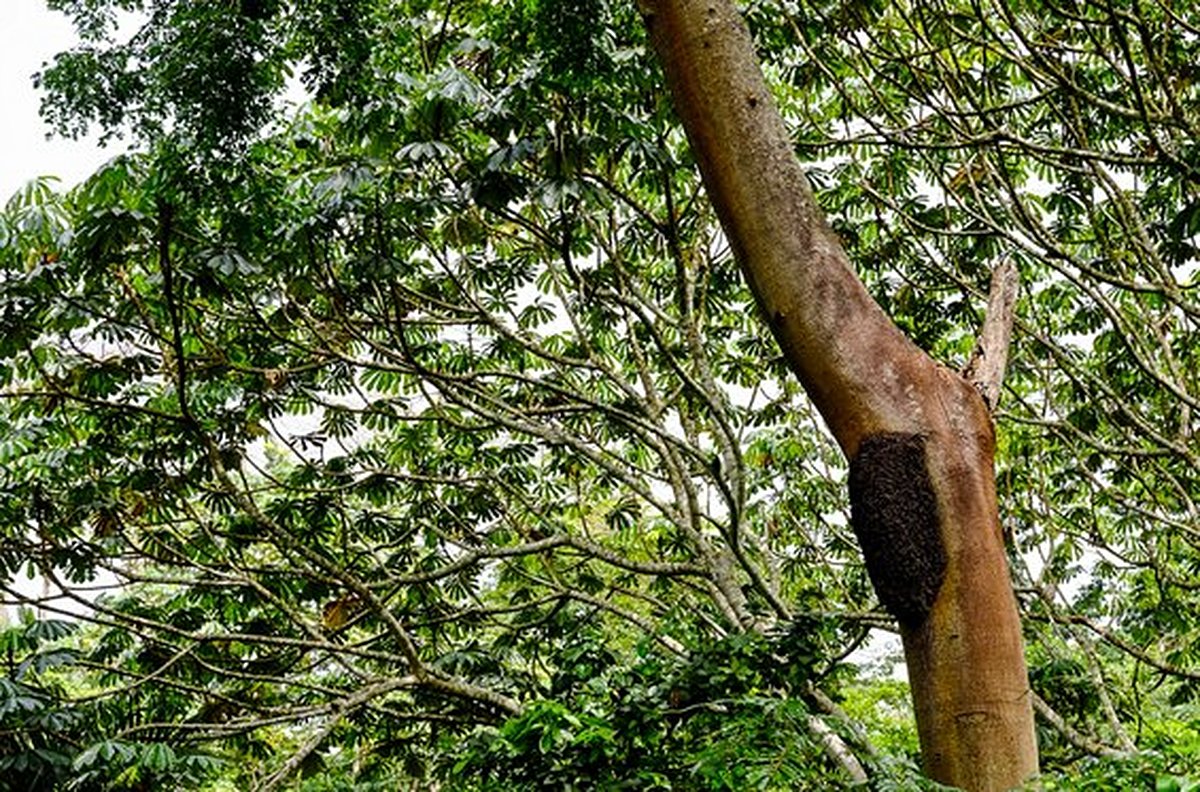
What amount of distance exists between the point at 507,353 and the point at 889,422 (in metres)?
3.27

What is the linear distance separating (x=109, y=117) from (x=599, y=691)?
6.24 feet

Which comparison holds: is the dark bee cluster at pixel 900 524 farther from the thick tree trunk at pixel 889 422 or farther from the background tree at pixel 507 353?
the background tree at pixel 507 353

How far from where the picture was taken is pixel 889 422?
5.15 feet

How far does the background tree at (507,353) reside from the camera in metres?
2.53

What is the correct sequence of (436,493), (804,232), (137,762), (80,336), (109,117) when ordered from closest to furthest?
(804,232), (109,117), (137,762), (80,336), (436,493)

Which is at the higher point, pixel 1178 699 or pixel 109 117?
pixel 109 117

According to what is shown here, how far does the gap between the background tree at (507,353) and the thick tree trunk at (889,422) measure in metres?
0.23

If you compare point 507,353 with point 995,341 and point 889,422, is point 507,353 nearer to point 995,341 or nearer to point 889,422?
point 995,341

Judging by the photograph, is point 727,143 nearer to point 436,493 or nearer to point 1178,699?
point 436,493

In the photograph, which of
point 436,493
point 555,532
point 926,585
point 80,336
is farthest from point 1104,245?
point 80,336

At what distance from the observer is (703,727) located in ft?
7.15

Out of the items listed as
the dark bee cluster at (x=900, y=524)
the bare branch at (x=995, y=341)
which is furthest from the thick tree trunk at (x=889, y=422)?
the bare branch at (x=995, y=341)

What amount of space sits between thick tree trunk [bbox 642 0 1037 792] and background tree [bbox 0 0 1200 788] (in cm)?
23

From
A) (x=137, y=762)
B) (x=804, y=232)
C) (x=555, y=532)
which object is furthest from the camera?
(x=555, y=532)
